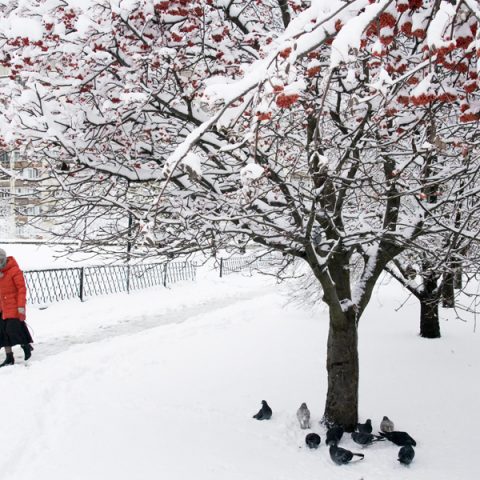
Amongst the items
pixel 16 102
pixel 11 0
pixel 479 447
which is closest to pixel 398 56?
pixel 16 102

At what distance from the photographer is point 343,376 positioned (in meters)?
5.34

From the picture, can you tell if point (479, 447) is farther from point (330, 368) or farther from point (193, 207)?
point (193, 207)

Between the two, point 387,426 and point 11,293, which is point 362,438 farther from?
point 11,293

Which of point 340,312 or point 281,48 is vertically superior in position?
point 281,48

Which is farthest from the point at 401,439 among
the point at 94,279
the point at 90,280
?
the point at 94,279

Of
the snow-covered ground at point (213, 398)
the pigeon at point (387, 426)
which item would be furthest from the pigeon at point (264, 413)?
the pigeon at point (387, 426)

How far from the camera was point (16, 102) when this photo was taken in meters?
4.20

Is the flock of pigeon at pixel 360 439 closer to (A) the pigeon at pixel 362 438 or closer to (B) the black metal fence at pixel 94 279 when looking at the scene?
(A) the pigeon at pixel 362 438

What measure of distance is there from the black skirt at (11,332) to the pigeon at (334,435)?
4.81m

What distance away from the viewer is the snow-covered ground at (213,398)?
4.45 meters

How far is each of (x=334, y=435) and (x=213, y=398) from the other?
1886 millimetres

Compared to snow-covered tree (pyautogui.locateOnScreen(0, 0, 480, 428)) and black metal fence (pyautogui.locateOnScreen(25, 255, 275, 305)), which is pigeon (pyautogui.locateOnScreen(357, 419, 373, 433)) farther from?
black metal fence (pyautogui.locateOnScreen(25, 255, 275, 305))

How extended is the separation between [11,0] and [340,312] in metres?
4.54

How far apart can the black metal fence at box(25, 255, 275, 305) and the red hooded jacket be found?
2.56 metres
